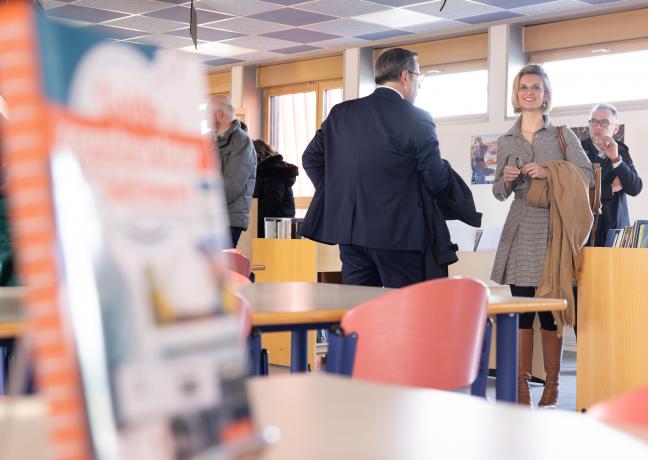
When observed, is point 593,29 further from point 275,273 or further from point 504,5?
point 275,273

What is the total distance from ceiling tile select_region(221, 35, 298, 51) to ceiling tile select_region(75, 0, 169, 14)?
4.55 feet

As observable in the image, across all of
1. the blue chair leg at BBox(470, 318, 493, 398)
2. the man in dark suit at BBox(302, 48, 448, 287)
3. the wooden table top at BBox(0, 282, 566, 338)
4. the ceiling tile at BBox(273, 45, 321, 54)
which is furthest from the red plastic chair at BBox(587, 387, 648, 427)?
the ceiling tile at BBox(273, 45, 321, 54)

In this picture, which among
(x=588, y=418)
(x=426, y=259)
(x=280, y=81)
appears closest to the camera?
(x=588, y=418)

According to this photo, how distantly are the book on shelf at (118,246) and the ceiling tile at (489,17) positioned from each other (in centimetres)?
814

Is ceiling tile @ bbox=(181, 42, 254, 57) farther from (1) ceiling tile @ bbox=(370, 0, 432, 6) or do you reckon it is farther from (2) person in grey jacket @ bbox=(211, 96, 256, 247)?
(2) person in grey jacket @ bbox=(211, 96, 256, 247)

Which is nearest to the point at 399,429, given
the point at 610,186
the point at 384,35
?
the point at 610,186

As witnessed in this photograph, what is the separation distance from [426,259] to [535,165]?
69 cm

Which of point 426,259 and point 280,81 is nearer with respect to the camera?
point 426,259

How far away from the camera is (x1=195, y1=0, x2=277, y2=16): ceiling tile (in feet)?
26.8

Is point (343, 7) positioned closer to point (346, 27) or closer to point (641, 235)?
point (346, 27)

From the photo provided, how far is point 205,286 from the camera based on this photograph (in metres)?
0.56

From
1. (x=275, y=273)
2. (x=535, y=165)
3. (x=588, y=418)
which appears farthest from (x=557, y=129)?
(x=588, y=418)

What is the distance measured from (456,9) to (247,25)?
205cm

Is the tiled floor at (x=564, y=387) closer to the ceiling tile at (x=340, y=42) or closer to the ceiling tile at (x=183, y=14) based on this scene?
the ceiling tile at (x=183, y=14)
